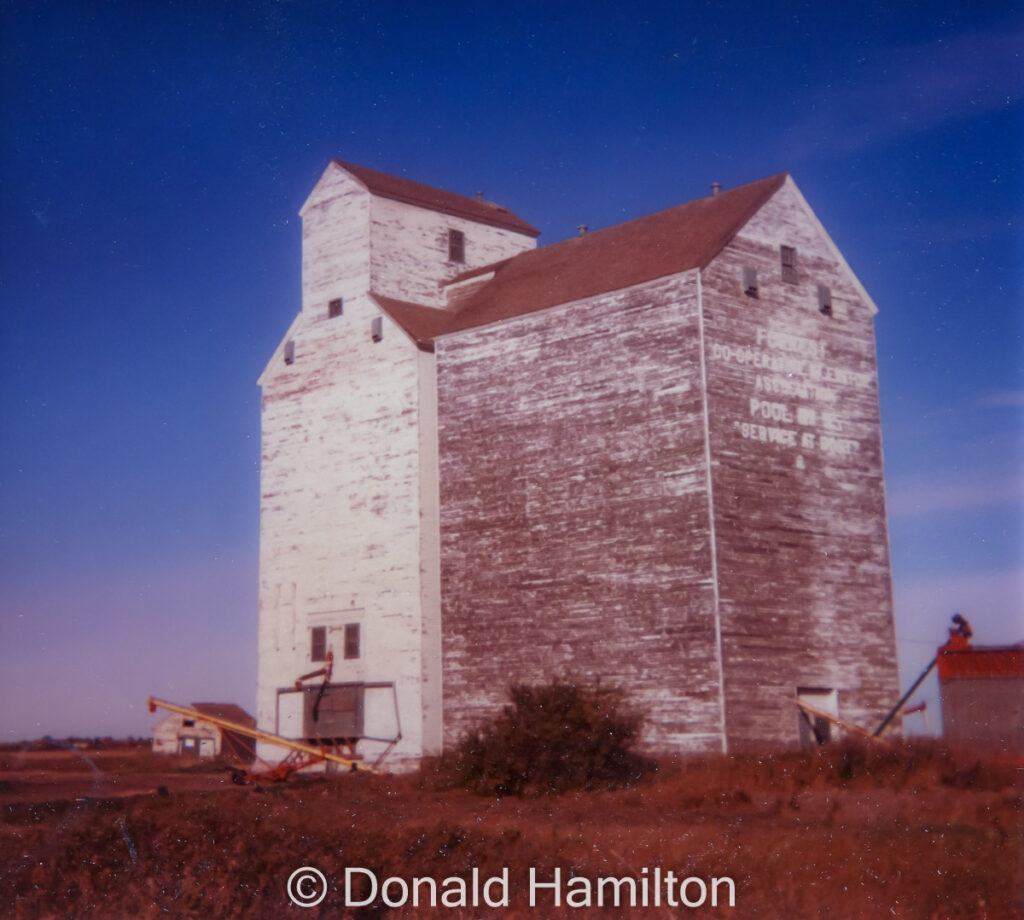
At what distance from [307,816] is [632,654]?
9.66 meters

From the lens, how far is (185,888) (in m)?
11.7

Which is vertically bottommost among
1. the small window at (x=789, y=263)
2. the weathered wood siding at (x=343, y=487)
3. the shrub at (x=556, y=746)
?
the shrub at (x=556, y=746)

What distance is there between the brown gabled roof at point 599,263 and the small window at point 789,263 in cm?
117

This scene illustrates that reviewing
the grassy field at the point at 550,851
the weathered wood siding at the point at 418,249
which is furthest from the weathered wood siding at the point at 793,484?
the weathered wood siding at the point at 418,249

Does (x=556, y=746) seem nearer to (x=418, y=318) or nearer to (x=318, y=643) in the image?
(x=318, y=643)

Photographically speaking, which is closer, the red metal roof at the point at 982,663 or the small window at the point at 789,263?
the red metal roof at the point at 982,663

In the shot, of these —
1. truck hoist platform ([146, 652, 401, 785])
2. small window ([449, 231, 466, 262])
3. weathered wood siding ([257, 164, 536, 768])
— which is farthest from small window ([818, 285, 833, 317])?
truck hoist platform ([146, 652, 401, 785])

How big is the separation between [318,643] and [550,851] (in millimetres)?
17242

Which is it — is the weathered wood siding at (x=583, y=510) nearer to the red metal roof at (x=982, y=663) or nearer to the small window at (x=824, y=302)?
the small window at (x=824, y=302)

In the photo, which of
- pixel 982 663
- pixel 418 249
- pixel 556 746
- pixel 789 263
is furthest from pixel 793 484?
pixel 418 249

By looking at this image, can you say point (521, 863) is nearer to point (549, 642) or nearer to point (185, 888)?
point (185, 888)

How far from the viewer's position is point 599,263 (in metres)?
29.8

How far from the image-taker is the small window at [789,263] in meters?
28.3

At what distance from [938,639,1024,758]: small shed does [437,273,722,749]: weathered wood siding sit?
4754 mm
